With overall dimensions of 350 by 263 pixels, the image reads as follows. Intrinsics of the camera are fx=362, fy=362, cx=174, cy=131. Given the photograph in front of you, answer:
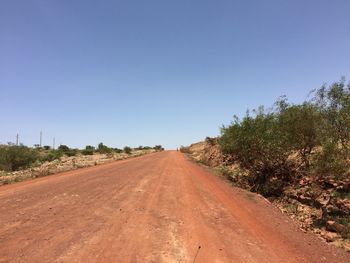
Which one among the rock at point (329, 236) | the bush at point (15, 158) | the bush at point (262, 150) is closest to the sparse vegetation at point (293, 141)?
the bush at point (262, 150)

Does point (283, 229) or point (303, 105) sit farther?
point (303, 105)

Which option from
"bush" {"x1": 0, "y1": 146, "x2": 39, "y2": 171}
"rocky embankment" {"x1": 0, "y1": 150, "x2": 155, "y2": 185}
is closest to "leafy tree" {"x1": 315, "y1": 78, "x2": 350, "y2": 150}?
"rocky embankment" {"x1": 0, "y1": 150, "x2": 155, "y2": 185}

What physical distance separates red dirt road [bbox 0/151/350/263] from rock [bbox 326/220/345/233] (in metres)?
0.99

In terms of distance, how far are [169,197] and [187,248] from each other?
20.5 ft

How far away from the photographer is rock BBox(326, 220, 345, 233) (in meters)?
Answer: 10.9

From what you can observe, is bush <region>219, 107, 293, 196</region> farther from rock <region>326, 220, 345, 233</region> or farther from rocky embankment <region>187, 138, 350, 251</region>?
rock <region>326, 220, 345, 233</region>

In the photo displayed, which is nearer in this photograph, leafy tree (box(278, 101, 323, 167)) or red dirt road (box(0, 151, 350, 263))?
red dirt road (box(0, 151, 350, 263))

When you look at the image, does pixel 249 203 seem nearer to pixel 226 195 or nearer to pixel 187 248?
pixel 226 195

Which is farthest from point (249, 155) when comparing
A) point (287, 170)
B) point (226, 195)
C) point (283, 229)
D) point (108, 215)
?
point (108, 215)

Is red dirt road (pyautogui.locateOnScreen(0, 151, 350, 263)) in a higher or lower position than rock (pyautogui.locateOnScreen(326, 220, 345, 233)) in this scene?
higher

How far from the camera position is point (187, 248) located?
26.1 feet

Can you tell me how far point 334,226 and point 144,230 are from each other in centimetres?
604

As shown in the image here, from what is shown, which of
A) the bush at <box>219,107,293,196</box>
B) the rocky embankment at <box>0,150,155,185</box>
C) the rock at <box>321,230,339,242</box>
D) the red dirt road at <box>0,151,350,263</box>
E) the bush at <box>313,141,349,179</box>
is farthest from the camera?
the rocky embankment at <box>0,150,155,185</box>

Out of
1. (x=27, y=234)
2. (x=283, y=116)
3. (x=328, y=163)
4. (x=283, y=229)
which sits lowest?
(x=283, y=229)
